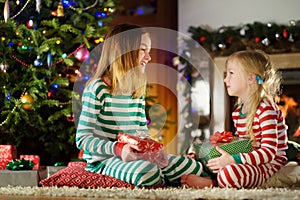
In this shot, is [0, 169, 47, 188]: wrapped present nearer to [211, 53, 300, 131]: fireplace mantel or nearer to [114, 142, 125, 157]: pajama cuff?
[114, 142, 125, 157]: pajama cuff

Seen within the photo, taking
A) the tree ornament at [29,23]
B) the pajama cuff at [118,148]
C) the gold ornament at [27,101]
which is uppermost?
the tree ornament at [29,23]

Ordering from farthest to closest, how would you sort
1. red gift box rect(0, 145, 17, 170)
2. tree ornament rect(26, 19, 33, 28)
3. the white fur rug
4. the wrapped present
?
tree ornament rect(26, 19, 33, 28), red gift box rect(0, 145, 17, 170), the wrapped present, the white fur rug

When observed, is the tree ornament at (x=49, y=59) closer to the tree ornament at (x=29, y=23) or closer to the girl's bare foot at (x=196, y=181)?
the tree ornament at (x=29, y=23)

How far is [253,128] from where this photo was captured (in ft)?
7.70

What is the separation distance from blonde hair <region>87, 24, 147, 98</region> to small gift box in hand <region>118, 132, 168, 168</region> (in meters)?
0.23

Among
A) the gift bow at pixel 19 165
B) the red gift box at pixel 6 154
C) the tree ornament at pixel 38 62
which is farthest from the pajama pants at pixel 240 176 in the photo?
the tree ornament at pixel 38 62

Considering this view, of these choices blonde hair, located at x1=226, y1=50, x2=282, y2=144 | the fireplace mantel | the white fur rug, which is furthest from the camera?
the fireplace mantel

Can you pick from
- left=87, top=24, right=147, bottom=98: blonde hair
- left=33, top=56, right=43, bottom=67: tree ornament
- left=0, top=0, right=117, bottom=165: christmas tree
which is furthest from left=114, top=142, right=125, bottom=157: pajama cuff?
left=33, top=56, right=43, bottom=67: tree ornament

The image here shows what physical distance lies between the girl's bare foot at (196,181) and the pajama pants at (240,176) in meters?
0.05

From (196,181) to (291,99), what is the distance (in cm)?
247

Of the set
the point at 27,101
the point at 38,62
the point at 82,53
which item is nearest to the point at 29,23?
the point at 38,62

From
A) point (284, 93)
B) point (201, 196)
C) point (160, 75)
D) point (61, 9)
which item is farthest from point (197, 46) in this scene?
point (201, 196)

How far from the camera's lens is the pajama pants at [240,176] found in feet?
7.20

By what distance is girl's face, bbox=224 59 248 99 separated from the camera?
8.02 feet
